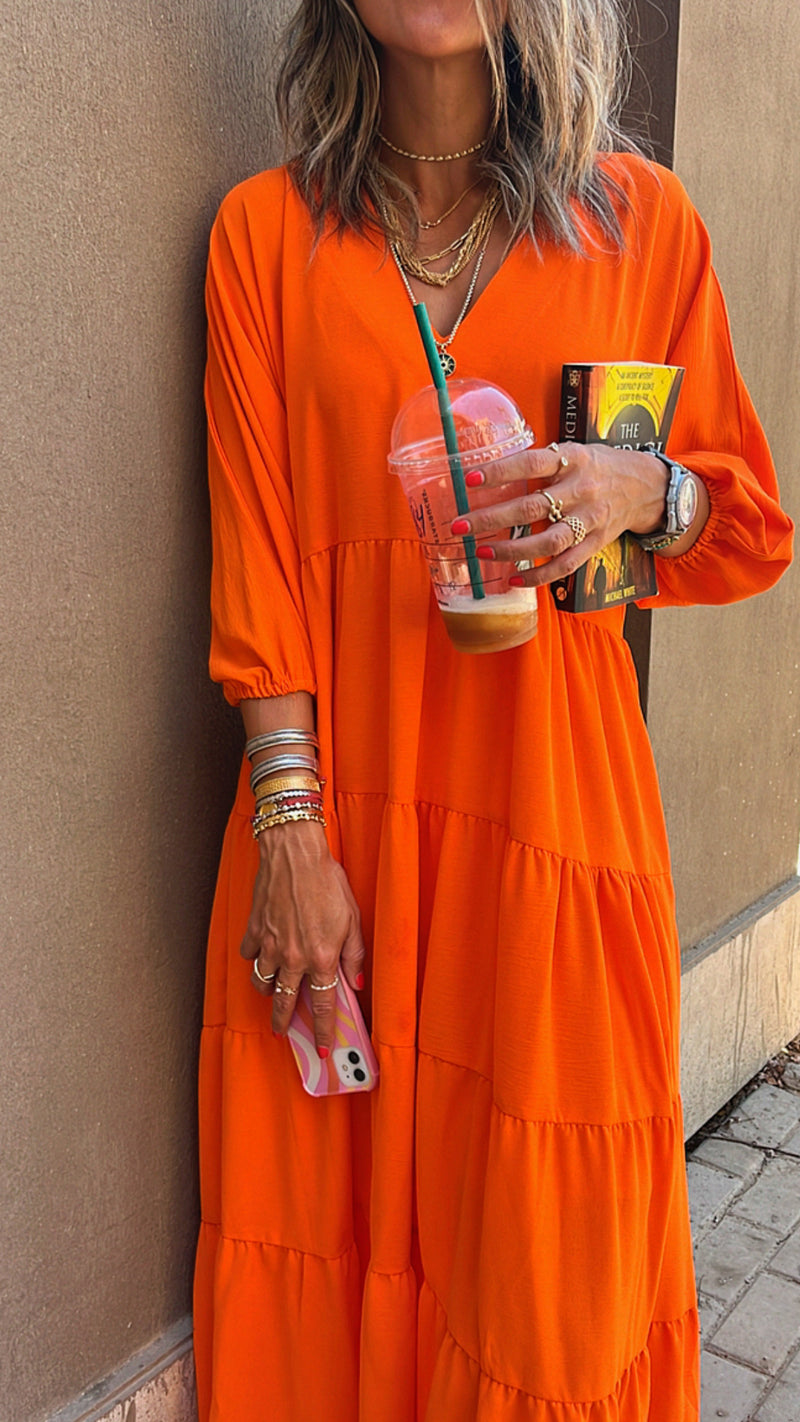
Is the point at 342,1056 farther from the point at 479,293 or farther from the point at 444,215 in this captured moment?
the point at 444,215

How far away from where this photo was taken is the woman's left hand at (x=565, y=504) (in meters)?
1.42

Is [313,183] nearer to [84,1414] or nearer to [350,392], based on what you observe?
[350,392]

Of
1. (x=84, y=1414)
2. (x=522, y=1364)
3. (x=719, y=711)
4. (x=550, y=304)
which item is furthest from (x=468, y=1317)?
(x=719, y=711)

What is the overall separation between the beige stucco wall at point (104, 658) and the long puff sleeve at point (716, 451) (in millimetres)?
710

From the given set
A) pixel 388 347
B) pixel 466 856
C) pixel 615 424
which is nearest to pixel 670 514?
pixel 615 424

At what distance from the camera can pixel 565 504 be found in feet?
4.80

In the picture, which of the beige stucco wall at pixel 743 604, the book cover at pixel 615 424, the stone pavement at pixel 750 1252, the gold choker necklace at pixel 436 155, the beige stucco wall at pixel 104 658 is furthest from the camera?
the beige stucco wall at pixel 743 604

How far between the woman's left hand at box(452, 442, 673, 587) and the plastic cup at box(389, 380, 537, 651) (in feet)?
0.09

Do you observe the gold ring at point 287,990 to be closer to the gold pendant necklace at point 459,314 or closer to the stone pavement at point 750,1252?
the gold pendant necklace at point 459,314

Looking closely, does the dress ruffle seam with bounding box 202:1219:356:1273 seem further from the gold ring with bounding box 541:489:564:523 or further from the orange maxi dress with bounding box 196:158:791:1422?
the gold ring with bounding box 541:489:564:523

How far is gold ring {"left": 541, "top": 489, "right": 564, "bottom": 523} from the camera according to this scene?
1.45m

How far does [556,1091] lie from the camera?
164cm

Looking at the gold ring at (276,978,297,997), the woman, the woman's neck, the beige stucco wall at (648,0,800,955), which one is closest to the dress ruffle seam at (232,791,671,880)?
the woman

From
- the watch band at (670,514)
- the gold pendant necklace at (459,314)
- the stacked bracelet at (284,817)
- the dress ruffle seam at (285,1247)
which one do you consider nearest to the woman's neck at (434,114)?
the gold pendant necklace at (459,314)
